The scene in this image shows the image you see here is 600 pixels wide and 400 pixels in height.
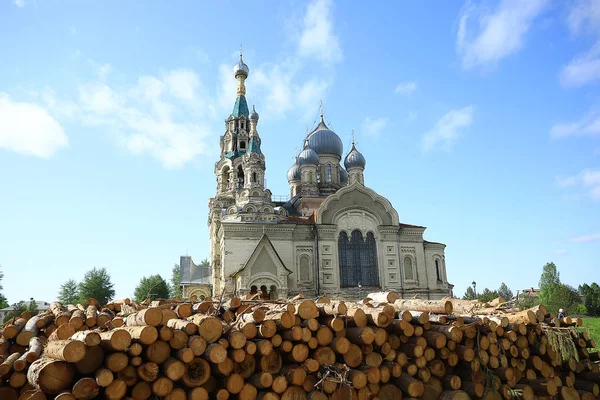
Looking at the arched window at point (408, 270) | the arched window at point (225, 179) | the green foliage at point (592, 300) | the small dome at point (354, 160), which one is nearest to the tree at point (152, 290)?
the arched window at point (225, 179)

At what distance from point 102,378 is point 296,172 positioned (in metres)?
37.3

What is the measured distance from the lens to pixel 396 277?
28.2m

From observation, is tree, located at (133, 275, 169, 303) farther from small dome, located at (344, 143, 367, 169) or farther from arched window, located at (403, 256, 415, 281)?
arched window, located at (403, 256, 415, 281)

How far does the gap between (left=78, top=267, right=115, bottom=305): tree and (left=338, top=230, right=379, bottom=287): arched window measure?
31399 millimetres

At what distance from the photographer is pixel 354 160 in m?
40.8

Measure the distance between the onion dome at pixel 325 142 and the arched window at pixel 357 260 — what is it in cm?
1482

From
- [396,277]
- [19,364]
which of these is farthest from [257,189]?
[19,364]

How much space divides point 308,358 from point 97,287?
49.2 meters

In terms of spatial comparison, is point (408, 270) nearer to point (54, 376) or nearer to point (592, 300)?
point (592, 300)

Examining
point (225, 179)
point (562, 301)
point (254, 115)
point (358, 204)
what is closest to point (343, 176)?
point (254, 115)

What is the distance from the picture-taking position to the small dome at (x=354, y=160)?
40.8m

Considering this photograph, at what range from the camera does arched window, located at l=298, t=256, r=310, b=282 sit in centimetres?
2753

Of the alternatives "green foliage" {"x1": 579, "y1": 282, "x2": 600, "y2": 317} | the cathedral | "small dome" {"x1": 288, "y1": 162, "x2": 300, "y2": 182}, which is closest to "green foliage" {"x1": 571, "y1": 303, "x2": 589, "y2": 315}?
"green foliage" {"x1": 579, "y1": 282, "x2": 600, "y2": 317}

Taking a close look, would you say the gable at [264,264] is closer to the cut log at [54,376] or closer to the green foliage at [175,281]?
the cut log at [54,376]
